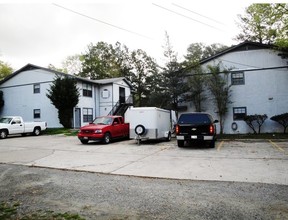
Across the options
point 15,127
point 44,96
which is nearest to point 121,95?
point 44,96

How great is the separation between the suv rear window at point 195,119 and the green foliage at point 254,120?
9340 mm

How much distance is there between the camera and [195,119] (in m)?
13.0

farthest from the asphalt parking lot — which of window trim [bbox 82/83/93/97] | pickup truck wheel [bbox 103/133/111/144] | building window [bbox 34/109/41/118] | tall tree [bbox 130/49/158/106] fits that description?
tall tree [bbox 130/49/158/106]

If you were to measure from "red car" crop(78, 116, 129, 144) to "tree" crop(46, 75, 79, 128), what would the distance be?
1106 cm

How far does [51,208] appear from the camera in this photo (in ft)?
14.5

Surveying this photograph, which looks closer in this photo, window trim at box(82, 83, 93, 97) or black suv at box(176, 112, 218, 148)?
black suv at box(176, 112, 218, 148)

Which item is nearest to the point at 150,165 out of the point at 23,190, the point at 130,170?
the point at 130,170

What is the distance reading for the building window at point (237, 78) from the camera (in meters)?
21.4

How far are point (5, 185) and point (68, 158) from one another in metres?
4.10

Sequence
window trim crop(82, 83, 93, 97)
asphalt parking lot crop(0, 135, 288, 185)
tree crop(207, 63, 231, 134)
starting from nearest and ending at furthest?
asphalt parking lot crop(0, 135, 288, 185)
tree crop(207, 63, 231, 134)
window trim crop(82, 83, 93, 97)

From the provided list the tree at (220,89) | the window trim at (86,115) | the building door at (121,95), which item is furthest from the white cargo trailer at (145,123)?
the building door at (121,95)

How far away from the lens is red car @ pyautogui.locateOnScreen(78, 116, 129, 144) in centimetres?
1498

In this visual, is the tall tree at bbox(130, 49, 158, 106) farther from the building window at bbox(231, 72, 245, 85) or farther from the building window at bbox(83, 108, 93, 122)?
the building window at bbox(231, 72, 245, 85)

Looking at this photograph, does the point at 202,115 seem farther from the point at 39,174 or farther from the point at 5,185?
the point at 5,185
